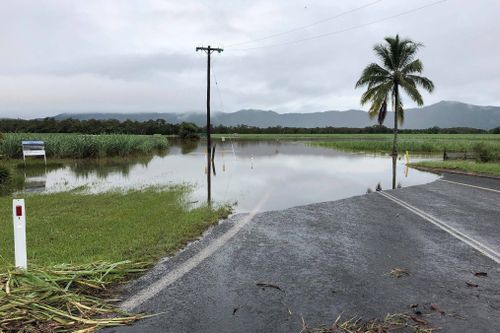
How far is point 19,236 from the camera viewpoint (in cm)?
548

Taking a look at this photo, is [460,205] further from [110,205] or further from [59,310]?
[59,310]

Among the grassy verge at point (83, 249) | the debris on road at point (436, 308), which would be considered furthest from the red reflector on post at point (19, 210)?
the debris on road at point (436, 308)

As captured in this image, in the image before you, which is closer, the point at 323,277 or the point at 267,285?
the point at 267,285

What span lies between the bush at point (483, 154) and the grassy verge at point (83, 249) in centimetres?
2493

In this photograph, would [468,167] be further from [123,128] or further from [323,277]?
[123,128]

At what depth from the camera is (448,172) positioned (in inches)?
955

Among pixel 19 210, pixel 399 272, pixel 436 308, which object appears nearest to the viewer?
pixel 436 308

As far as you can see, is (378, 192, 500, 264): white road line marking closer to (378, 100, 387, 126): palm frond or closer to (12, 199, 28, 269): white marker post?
(12, 199, 28, 269): white marker post

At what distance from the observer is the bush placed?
95.5ft

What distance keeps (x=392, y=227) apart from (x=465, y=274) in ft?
10.9

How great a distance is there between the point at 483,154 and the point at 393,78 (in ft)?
32.3

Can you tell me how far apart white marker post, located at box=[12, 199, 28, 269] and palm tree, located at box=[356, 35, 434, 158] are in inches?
1312

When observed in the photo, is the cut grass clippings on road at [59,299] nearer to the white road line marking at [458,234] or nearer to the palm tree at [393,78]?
the white road line marking at [458,234]

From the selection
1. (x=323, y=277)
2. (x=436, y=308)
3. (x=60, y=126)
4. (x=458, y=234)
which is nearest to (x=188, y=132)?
(x=60, y=126)
